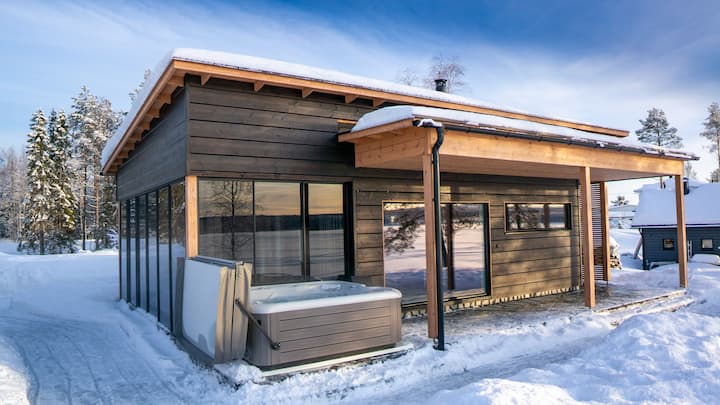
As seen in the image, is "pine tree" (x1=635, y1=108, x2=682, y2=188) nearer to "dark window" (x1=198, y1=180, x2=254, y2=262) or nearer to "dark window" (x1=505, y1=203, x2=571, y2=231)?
"dark window" (x1=505, y1=203, x2=571, y2=231)

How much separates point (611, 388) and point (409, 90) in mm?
5127

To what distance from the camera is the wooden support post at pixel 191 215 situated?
5586mm

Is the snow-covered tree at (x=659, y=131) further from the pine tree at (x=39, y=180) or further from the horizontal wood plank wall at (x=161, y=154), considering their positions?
the pine tree at (x=39, y=180)

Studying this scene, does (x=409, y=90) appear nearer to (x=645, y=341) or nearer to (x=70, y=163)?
(x=645, y=341)

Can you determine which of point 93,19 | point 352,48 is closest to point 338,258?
point 93,19

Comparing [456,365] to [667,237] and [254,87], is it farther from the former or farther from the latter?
[667,237]

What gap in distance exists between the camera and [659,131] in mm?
34594

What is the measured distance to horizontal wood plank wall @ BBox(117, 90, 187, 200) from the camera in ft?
19.4

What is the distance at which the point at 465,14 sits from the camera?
15.6 metres

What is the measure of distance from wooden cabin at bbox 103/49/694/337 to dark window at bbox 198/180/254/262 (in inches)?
0.5

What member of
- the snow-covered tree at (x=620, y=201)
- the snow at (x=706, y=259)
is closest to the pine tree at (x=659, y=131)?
the snow-covered tree at (x=620, y=201)

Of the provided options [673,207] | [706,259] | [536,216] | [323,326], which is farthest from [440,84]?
[673,207]

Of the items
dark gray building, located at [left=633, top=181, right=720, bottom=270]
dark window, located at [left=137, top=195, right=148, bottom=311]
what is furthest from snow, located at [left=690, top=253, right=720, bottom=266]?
dark window, located at [left=137, top=195, right=148, bottom=311]

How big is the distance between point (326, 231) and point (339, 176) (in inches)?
31.9
